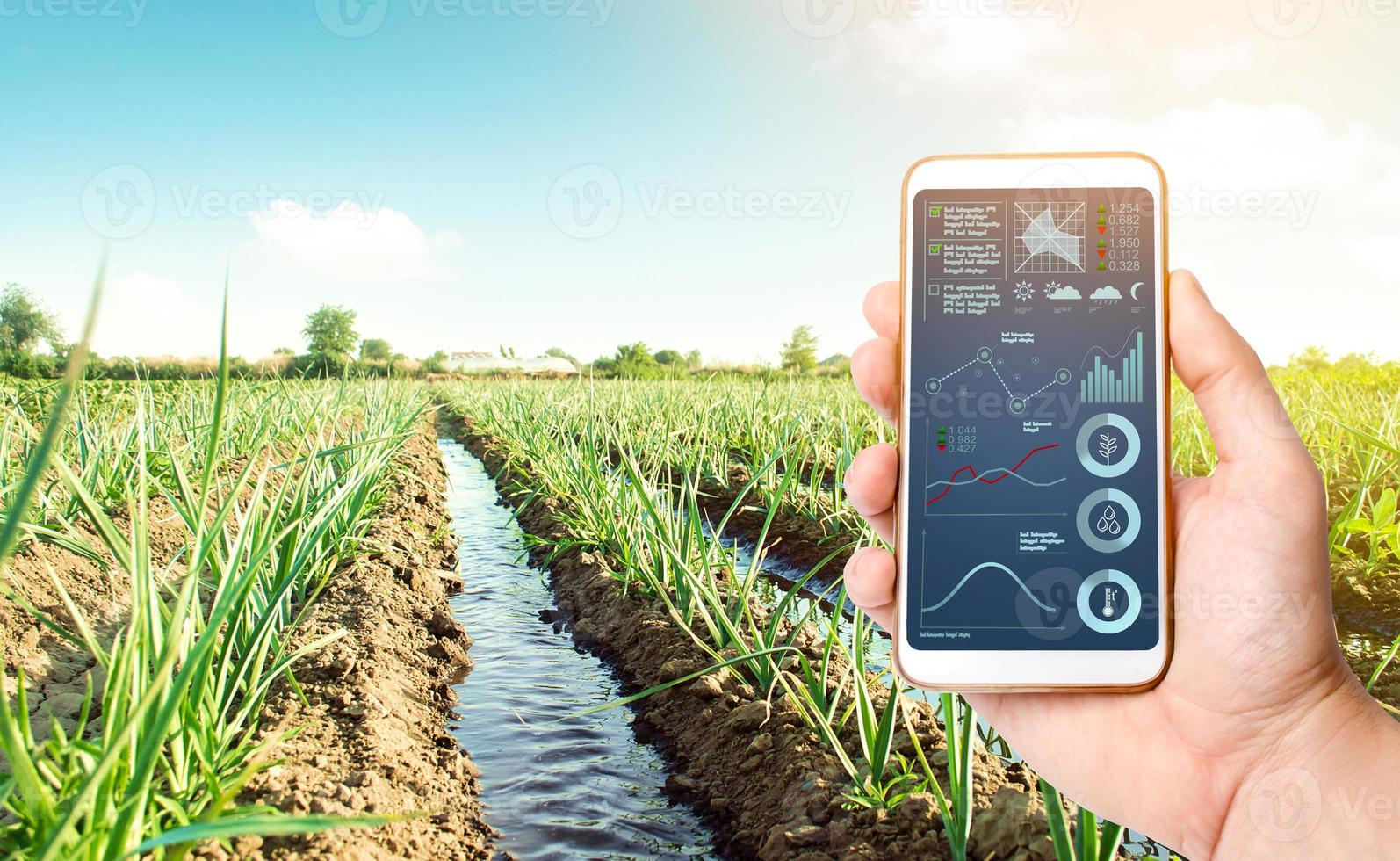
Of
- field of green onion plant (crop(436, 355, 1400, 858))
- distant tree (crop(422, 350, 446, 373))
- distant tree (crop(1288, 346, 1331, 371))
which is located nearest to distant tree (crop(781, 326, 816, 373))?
distant tree (crop(422, 350, 446, 373))

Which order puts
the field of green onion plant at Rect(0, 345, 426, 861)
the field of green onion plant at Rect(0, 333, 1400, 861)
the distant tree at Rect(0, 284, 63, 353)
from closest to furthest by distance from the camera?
the field of green onion plant at Rect(0, 345, 426, 861) → the field of green onion plant at Rect(0, 333, 1400, 861) → the distant tree at Rect(0, 284, 63, 353)

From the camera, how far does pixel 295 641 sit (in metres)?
2.71

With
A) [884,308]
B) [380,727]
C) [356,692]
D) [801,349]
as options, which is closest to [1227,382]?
[884,308]

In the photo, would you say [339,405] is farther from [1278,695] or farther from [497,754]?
[1278,695]

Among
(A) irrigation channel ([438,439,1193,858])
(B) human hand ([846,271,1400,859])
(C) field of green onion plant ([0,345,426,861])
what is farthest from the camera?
(A) irrigation channel ([438,439,1193,858])

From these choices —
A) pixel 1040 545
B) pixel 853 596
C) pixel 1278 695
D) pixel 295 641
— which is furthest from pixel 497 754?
pixel 1278 695

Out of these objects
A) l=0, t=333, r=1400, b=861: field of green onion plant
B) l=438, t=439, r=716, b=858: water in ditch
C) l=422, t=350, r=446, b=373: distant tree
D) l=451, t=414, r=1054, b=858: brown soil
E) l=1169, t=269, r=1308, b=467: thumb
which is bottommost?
l=438, t=439, r=716, b=858: water in ditch

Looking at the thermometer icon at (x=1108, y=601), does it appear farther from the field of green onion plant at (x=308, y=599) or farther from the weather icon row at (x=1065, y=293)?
the weather icon row at (x=1065, y=293)

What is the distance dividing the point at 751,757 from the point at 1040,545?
1.07 metres

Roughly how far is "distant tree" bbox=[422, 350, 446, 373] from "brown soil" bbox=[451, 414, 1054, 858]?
135 feet

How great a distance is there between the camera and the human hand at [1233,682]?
4.44ft

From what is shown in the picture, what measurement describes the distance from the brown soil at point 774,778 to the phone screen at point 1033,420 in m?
0.52

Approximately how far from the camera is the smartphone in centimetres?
147

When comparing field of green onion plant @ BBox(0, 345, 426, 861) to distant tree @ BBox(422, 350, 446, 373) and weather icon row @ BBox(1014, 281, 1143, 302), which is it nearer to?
weather icon row @ BBox(1014, 281, 1143, 302)
